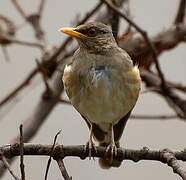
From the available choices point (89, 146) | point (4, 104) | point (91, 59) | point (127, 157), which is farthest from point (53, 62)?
point (127, 157)

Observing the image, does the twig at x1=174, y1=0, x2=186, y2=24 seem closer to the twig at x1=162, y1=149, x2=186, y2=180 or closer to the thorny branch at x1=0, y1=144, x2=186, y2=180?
the thorny branch at x1=0, y1=144, x2=186, y2=180

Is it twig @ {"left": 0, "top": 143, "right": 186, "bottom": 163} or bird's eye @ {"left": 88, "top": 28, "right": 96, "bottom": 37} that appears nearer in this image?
twig @ {"left": 0, "top": 143, "right": 186, "bottom": 163}

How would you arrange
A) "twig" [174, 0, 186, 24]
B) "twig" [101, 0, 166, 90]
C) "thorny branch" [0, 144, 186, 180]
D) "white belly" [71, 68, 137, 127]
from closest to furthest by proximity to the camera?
"thorny branch" [0, 144, 186, 180]
"white belly" [71, 68, 137, 127]
"twig" [101, 0, 166, 90]
"twig" [174, 0, 186, 24]

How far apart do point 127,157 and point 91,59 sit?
1.27 metres

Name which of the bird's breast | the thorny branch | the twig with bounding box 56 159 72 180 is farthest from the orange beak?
the twig with bounding box 56 159 72 180

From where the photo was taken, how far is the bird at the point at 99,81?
419 cm

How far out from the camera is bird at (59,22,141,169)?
419 cm

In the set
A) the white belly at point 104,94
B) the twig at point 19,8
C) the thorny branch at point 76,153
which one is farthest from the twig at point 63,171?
the twig at point 19,8

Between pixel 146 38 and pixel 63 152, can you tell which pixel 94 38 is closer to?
pixel 146 38

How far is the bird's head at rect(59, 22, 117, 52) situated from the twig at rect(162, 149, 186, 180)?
1.69 meters

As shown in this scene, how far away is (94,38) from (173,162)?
196 cm

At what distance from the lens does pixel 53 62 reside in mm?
5434

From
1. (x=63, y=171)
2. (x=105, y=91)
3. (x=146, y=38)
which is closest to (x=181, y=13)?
(x=146, y=38)

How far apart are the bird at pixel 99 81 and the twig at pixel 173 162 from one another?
2.94 feet
